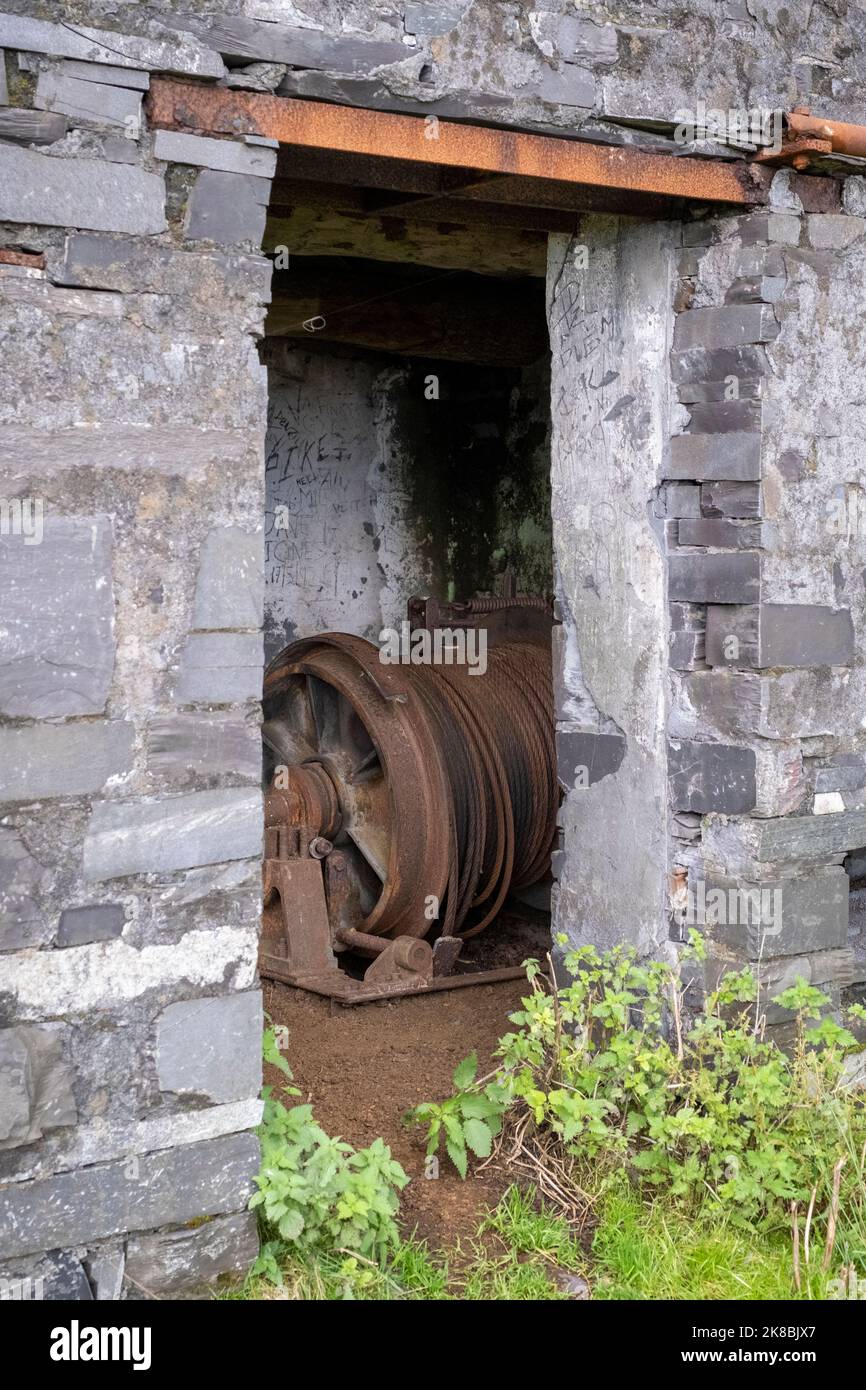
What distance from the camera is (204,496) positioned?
3.21m

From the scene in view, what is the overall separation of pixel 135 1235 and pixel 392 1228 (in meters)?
0.65

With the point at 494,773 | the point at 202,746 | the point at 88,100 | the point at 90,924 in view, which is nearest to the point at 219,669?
the point at 202,746

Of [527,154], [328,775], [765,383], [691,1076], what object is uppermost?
[527,154]

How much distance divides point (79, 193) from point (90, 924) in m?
1.59

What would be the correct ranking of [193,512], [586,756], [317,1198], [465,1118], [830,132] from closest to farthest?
1. [193,512]
2. [317,1198]
3. [830,132]
4. [465,1118]
5. [586,756]

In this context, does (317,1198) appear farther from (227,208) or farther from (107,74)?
(107,74)

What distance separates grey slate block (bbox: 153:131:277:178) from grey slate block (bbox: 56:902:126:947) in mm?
1673

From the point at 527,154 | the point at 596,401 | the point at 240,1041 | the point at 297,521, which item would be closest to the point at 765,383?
the point at 596,401

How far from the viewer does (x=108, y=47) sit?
9.95 feet

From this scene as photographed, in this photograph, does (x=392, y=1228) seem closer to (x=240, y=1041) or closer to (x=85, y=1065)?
(x=240, y=1041)

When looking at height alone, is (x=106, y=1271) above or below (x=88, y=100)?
below

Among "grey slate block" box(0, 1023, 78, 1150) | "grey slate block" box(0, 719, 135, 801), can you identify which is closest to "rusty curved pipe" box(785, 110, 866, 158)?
"grey slate block" box(0, 719, 135, 801)

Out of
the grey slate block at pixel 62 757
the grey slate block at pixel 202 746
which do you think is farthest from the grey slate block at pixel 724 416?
the grey slate block at pixel 62 757

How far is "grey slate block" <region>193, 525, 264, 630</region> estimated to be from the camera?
3.22m
